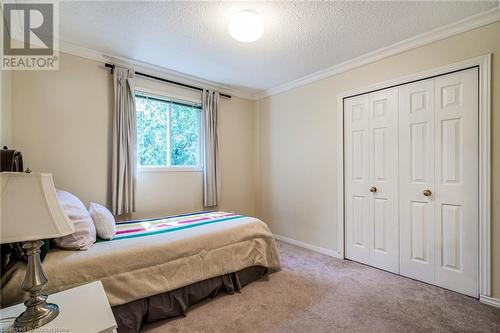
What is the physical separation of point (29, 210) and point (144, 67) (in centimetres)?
259

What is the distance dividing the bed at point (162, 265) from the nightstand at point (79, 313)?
28 centimetres

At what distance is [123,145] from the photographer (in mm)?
2795

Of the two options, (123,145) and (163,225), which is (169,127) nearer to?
(123,145)

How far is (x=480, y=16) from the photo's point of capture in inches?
81.0

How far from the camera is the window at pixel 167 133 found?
3107 millimetres

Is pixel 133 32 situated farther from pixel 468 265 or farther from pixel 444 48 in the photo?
pixel 468 265

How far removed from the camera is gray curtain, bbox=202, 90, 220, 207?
11.7ft

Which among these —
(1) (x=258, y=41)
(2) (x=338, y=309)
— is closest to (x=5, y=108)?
(1) (x=258, y=41)

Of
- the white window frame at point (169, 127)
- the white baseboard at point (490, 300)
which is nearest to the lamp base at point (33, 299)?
the white window frame at point (169, 127)

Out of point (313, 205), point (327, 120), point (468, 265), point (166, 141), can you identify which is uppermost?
point (327, 120)

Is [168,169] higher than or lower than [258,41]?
lower

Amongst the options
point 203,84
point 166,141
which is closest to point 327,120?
point 203,84

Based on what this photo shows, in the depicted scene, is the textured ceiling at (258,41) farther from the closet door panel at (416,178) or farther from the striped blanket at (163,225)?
the striped blanket at (163,225)

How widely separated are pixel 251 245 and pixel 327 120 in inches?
77.9
